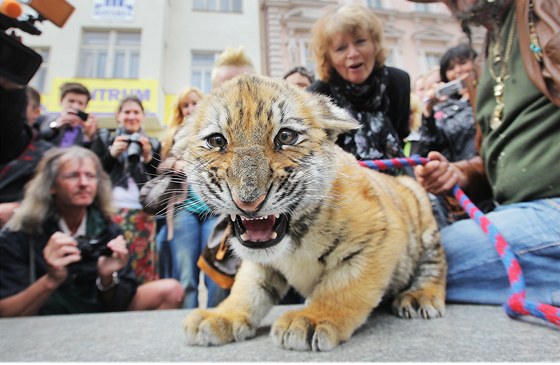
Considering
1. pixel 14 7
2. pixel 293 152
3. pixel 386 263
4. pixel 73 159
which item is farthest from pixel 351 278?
pixel 73 159

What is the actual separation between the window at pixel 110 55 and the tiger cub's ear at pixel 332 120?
1077 cm

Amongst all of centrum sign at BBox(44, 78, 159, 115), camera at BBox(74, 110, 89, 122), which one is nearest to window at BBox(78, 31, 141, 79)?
centrum sign at BBox(44, 78, 159, 115)

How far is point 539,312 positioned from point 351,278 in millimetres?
809

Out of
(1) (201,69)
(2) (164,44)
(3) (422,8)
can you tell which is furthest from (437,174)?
(3) (422,8)

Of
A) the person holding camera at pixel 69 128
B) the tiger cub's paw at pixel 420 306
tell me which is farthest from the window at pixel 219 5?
the tiger cub's paw at pixel 420 306

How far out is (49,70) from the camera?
1054 cm

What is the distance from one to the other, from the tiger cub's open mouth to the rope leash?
3.47 feet

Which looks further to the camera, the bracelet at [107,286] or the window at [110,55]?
the window at [110,55]

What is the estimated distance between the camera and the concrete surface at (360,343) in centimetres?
134

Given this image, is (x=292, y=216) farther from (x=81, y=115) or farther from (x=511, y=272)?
(x=81, y=115)

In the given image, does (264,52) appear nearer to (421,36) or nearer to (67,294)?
(421,36)

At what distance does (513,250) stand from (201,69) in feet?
37.1

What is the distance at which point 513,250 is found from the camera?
205 centimetres

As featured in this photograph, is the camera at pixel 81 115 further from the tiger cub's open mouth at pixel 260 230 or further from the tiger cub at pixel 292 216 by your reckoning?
the tiger cub's open mouth at pixel 260 230
